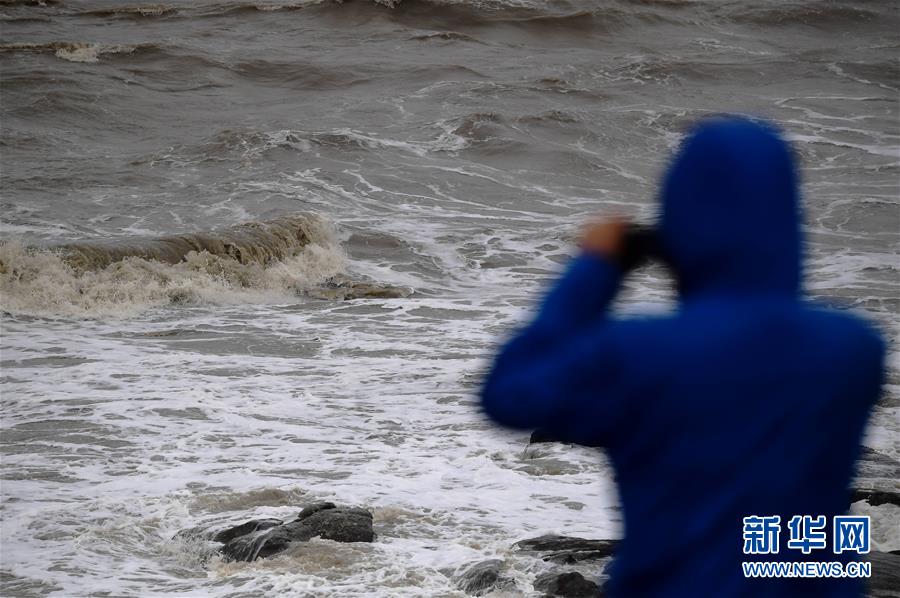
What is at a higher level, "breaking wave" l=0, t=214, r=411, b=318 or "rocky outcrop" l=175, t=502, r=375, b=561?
"rocky outcrop" l=175, t=502, r=375, b=561

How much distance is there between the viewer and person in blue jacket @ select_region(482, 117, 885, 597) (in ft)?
4.46

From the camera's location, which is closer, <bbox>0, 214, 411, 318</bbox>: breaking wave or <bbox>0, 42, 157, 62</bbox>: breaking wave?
<bbox>0, 214, 411, 318</bbox>: breaking wave

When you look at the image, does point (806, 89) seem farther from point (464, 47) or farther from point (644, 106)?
point (464, 47)

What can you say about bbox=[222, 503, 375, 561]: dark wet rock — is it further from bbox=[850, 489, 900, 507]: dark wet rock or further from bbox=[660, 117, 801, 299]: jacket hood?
bbox=[660, 117, 801, 299]: jacket hood

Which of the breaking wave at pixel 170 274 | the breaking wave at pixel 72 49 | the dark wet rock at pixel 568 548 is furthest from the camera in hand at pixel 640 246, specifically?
the breaking wave at pixel 72 49

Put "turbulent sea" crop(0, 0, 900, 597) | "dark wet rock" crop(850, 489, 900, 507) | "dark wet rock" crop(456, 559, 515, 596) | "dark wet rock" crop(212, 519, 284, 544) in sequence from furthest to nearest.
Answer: "turbulent sea" crop(0, 0, 900, 597) < "dark wet rock" crop(850, 489, 900, 507) < "dark wet rock" crop(212, 519, 284, 544) < "dark wet rock" crop(456, 559, 515, 596)

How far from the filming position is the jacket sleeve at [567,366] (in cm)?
137

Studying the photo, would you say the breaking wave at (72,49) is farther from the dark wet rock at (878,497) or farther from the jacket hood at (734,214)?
the jacket hood at (734,214)

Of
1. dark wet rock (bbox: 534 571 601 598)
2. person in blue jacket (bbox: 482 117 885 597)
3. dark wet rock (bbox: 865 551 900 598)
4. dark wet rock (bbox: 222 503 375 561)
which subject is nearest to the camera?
person in blue jacket (bbox: 482 117 885 597)

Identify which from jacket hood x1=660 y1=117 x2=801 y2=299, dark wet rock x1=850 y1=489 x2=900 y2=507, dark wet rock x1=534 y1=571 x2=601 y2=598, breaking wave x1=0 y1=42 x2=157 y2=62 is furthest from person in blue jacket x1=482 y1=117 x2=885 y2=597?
breaking wave x1=0 y1=42 x2=157 y2=62

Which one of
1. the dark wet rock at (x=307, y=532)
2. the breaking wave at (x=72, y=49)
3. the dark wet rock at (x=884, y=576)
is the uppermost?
the breaking wave at (x=72, y=49)

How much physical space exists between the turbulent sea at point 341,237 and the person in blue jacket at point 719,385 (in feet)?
0.20

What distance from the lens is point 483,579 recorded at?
214 inches

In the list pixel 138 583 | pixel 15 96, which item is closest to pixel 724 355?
pixel 138 583
